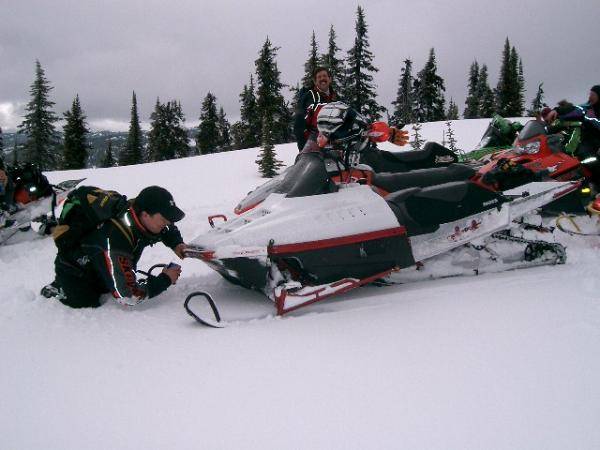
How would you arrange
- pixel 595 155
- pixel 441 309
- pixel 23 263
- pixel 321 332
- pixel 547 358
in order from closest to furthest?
1. pixel 547 358
2. pixel 321 332
3. pixel 441 309
4. pixel 23 263
5. pixel 595 155

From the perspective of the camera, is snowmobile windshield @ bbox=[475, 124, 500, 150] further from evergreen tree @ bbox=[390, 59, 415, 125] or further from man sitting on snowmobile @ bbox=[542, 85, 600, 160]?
evergreen tree @ bbox=[390, 59, 415, 125]

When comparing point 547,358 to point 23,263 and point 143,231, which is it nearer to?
point 143,231

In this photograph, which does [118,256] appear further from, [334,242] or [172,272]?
[334,242]

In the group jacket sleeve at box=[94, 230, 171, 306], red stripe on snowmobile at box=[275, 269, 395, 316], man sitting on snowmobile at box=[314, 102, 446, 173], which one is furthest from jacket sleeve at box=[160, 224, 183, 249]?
man sitting on snowmobile at box=[314, 102, 446, 173]

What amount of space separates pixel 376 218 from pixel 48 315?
2508mm

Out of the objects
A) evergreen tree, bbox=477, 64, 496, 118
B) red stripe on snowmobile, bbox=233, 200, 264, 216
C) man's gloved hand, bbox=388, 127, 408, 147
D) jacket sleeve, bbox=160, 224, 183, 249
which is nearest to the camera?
jacket sleeve, bbox=160, 224, 183, 249

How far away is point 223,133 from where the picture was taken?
4291 cm

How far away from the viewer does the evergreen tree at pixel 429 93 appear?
36.6 metres

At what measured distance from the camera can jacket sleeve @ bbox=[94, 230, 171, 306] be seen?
2949mm

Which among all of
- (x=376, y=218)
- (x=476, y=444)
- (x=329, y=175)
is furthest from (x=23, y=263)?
(x=476, y=444)

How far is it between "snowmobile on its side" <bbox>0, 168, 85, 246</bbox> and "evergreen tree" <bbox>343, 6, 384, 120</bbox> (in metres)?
24.5

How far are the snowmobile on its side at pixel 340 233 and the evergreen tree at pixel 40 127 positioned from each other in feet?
107

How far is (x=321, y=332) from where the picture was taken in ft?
8.75

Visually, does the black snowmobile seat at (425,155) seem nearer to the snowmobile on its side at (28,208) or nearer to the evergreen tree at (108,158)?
the snowmobile on its side at (28,208)
